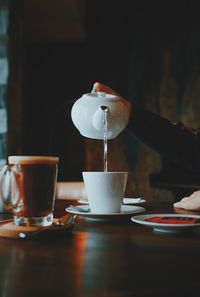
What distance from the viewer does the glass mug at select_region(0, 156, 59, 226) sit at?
2.75ft

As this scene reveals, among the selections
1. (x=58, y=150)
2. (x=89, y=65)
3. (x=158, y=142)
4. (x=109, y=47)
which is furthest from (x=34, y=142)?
(x=158, y=142)

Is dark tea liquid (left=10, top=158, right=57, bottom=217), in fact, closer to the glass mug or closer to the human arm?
the glass mug

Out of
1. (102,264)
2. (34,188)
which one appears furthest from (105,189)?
(102,264)

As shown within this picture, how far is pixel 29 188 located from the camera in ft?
2.92

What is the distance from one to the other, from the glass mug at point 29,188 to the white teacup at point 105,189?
0.13 m

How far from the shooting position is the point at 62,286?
469 millimetres

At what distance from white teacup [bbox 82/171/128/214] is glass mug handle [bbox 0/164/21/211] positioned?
0.77 feet

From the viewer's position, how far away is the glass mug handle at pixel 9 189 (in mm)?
817

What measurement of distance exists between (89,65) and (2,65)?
246 centimetres

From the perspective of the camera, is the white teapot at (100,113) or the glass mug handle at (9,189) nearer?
the glass mug handle at (9,189)

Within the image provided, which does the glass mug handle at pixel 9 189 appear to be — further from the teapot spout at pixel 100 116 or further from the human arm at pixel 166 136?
the human arm at pixel 166 136

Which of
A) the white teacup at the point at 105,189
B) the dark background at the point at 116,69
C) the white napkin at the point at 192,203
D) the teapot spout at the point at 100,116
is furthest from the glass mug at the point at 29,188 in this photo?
the dark background at the point at 116,69

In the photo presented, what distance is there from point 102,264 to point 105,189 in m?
0.46

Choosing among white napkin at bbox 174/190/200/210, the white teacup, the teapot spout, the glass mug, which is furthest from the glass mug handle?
white napkin at bbox 174/190/200/210
